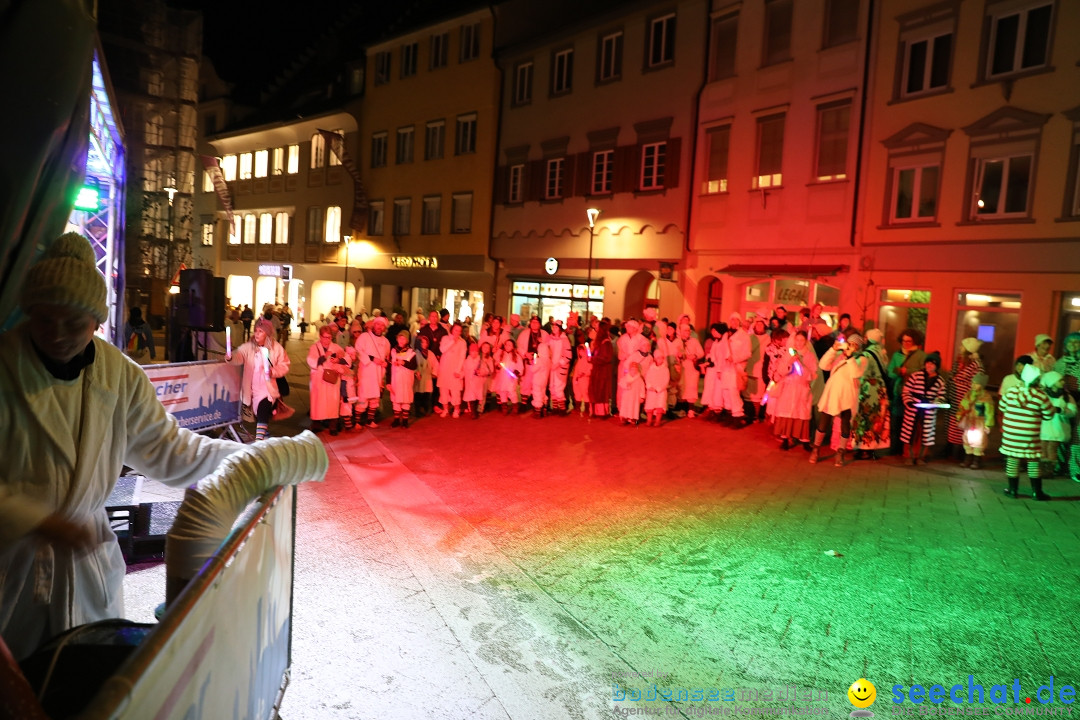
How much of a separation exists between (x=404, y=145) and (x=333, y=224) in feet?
22.0

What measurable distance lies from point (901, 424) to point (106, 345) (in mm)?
11677

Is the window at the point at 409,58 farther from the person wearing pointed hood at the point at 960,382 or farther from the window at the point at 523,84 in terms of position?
the person wearing pointed hood at the point at 960,382

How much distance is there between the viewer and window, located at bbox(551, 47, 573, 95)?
24.9 metres

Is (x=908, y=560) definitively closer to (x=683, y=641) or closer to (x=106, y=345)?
(x=683, y=641)

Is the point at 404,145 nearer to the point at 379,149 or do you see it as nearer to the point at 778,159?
the point at 379,149

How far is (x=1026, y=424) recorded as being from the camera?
891cm

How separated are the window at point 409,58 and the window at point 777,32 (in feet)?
57.9

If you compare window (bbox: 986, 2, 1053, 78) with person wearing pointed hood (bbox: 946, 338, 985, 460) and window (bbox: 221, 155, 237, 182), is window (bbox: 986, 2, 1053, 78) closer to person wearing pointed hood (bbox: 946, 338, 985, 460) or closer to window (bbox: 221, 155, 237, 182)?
person wearing pointed hood (bbox: 946, 338, 985, 460)

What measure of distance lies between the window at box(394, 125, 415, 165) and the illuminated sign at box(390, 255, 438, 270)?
14.2ft

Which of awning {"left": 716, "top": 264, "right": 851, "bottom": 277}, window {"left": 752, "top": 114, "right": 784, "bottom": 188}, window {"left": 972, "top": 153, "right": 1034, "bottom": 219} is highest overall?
window {"left": 752, "top": 114, "right": 784, "bottom": 188}

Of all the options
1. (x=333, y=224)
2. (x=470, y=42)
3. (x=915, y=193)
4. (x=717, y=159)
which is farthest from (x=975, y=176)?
(x=333, y=224)

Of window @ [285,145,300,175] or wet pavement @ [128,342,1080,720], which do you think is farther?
window @ [285,145,300,175]

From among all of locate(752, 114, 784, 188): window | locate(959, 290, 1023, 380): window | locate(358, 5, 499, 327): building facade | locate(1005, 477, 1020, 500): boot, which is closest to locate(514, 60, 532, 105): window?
locate(358, 5, 499, 327): building facade

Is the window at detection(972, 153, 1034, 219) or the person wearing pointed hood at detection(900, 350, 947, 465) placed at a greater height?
the window at detection(972, 153, 1034, 219)
